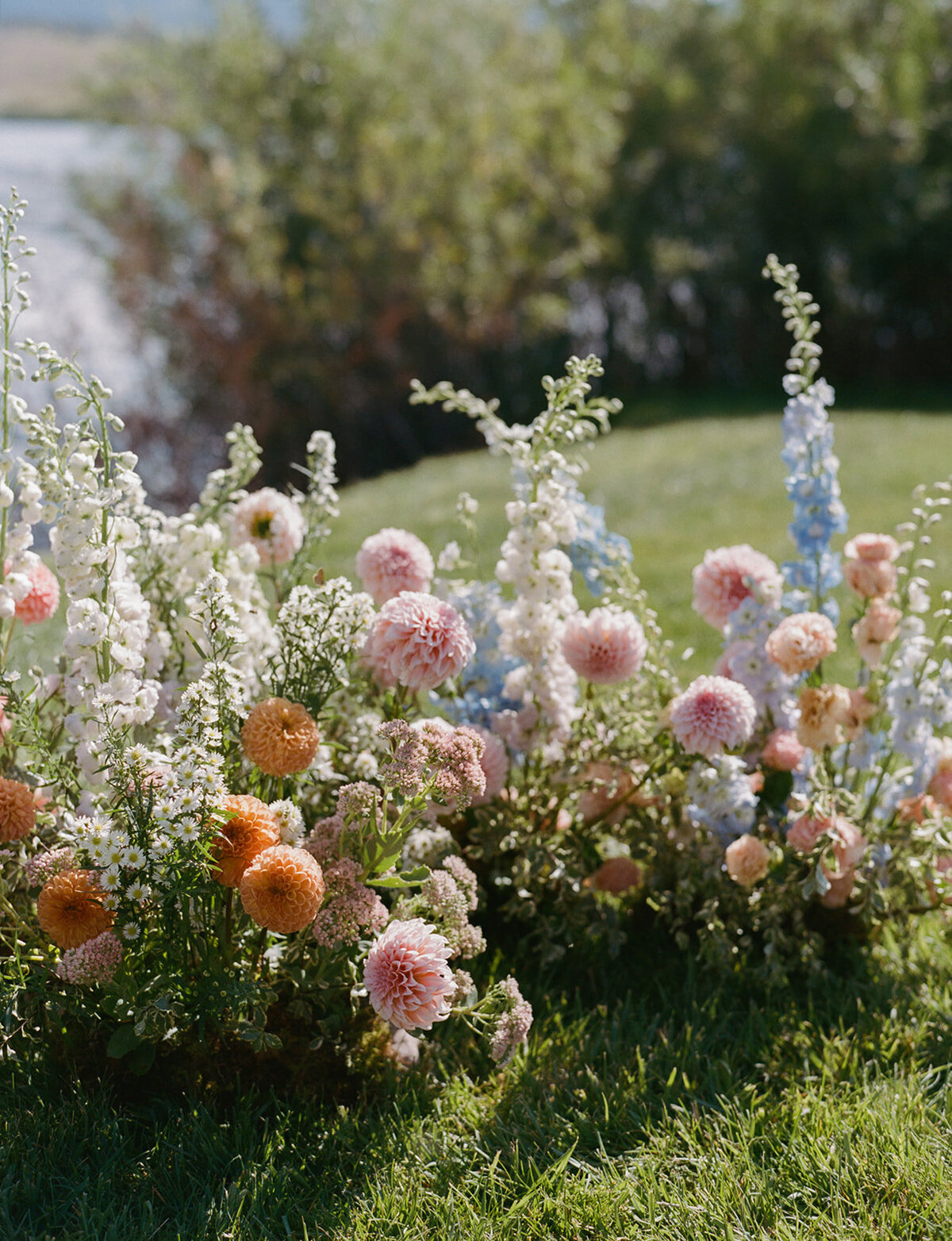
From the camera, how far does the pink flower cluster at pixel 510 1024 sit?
6.06ft

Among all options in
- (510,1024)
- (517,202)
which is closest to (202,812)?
(510,1024)

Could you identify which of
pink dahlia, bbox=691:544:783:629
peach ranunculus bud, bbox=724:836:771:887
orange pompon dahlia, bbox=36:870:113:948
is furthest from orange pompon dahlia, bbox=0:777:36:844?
pink dahlia, bbox=691:544:783:629

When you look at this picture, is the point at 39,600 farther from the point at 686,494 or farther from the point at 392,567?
the point at 686,494

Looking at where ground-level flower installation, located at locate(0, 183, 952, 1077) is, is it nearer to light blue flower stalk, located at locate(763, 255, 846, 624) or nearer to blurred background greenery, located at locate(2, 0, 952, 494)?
light blue flower stalk, located at locate(763, 255, 846, 624)

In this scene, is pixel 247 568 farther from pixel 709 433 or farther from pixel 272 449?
pixel 709 433

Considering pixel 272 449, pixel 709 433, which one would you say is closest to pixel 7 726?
pixel 272 449

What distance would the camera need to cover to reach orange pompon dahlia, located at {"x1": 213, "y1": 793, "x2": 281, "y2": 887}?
167 cm

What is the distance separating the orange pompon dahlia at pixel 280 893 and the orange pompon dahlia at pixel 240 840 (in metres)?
0.07

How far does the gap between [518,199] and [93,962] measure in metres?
10.3

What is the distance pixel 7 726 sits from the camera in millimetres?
1961

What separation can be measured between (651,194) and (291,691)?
1196 centimetres

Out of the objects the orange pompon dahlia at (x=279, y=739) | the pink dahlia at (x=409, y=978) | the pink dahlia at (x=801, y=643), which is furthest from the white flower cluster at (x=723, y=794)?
the orange pompon dahlia at (x=279, y=739)

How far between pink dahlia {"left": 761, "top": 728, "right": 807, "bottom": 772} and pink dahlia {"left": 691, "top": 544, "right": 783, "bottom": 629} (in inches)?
10.6

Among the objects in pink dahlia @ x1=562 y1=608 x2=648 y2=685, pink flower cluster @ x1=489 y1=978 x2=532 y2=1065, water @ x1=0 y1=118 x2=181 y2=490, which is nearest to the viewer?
pink flower cluster @ x1=489 y1=978 x2=532 y2=1065
